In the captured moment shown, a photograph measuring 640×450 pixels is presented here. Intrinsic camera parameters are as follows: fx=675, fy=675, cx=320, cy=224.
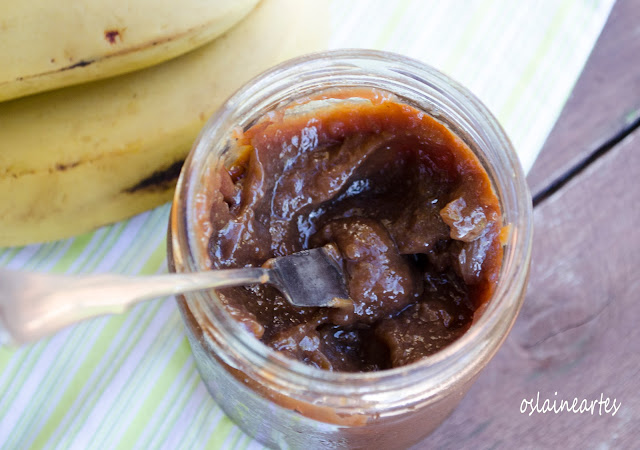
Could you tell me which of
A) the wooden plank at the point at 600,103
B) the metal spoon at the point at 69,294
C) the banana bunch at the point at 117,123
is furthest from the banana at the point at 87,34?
the wooden plank at the point at 600,103

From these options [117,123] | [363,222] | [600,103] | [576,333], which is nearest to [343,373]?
[363,222]

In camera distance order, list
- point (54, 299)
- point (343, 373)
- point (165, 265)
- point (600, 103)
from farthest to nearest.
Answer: point (600, 103) → point (165, 265) → point (343, 373) → point (54, 299)

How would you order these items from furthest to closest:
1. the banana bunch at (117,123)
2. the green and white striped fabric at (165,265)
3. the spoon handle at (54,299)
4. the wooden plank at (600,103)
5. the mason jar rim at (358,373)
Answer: the wooden plank at (600,103)
the green and white striped fabric at (165,265)
the banana bunch at (117,123)
the mason jar rim at (358,373)
the spoon handle at (54,299)

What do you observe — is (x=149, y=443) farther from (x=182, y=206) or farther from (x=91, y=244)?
(x=182, y=206)

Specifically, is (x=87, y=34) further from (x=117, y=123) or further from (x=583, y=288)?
(x=583, y=288)

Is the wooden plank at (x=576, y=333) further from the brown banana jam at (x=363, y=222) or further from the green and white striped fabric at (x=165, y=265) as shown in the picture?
the brown banana jam at (x=363, y=222)

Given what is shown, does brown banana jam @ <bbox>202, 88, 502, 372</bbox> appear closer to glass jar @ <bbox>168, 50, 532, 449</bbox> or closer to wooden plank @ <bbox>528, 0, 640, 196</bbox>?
glass jar @ <bbox>168, 50, 532, 449</bbox>
